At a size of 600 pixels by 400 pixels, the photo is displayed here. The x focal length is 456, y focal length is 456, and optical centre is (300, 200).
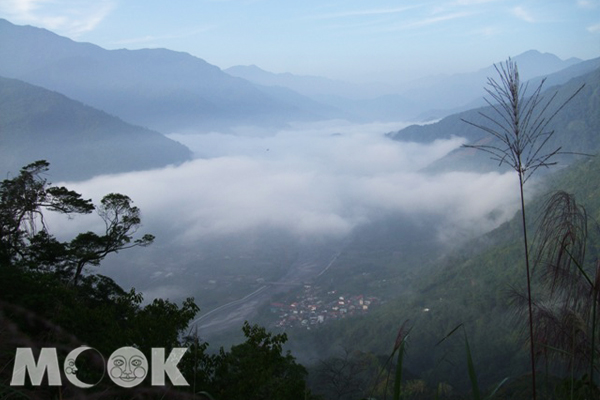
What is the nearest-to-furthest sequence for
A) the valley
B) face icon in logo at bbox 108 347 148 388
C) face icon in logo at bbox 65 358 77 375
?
face icon in logo at bbox 65 358 77 375 < face icon in logo at bbox 108 347 148 388 < the valley

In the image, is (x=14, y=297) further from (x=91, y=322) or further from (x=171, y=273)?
(x=171, y=273)

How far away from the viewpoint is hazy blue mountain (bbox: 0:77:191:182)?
4363 inches

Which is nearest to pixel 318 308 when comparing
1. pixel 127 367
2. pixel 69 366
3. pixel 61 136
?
pixel 127 367

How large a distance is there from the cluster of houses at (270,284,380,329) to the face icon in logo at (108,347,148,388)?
43.4 m

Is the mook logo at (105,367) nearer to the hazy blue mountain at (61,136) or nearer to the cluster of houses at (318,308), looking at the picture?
the cluster of houses at (318,308)

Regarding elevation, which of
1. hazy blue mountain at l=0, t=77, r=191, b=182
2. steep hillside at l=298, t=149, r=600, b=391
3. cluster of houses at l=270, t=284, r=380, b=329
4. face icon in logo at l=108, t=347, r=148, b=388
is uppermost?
hazy blue mountain at l=0, t=77, r=191, b=182

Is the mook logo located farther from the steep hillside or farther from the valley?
the steep hillside

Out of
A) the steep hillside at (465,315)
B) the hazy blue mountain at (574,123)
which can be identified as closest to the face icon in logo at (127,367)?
the steep hillside at (465,315)

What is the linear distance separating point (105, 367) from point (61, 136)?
424 feet

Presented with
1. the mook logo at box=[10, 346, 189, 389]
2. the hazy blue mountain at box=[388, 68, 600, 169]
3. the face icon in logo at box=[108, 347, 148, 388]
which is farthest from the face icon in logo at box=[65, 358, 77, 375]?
the hazy blue mountain at box=[388, 68, 600, 169]

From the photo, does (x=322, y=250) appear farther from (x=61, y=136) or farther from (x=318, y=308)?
(x=61, y=136)

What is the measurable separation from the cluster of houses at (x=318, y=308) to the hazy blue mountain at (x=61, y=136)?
7324cm

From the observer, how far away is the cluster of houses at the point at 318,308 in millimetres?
48969

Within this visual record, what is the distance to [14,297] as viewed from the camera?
7.49 m
